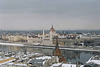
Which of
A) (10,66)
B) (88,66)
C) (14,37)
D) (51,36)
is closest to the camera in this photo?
(88,66)

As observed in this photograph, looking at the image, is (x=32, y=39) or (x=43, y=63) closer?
(x=43, y=63)

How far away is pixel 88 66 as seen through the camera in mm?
5629

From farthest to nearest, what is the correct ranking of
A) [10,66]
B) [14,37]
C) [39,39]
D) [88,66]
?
1. [14,37]
2. [39,39]
3. [10,66]
4. [88,66]

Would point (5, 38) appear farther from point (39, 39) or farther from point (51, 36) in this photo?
point (51, 36)

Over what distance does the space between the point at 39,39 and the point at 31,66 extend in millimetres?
17163

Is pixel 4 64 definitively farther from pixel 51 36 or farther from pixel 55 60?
pixel 51 36

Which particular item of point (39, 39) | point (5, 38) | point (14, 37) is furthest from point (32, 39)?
point (5, 38)

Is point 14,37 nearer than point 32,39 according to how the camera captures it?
No

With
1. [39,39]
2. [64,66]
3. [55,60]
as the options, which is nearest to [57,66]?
[64,66]

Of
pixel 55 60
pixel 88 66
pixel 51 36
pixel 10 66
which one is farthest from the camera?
pixel 51 36

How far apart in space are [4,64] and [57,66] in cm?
218

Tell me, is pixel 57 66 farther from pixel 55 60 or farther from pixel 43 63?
pixel 55 60

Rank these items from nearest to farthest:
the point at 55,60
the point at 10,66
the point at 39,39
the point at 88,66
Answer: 1. the point at 88,66
2. the point at 10,66
3. the point at 55,60
4. the point at 39,39

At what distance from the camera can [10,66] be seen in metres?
6.00
